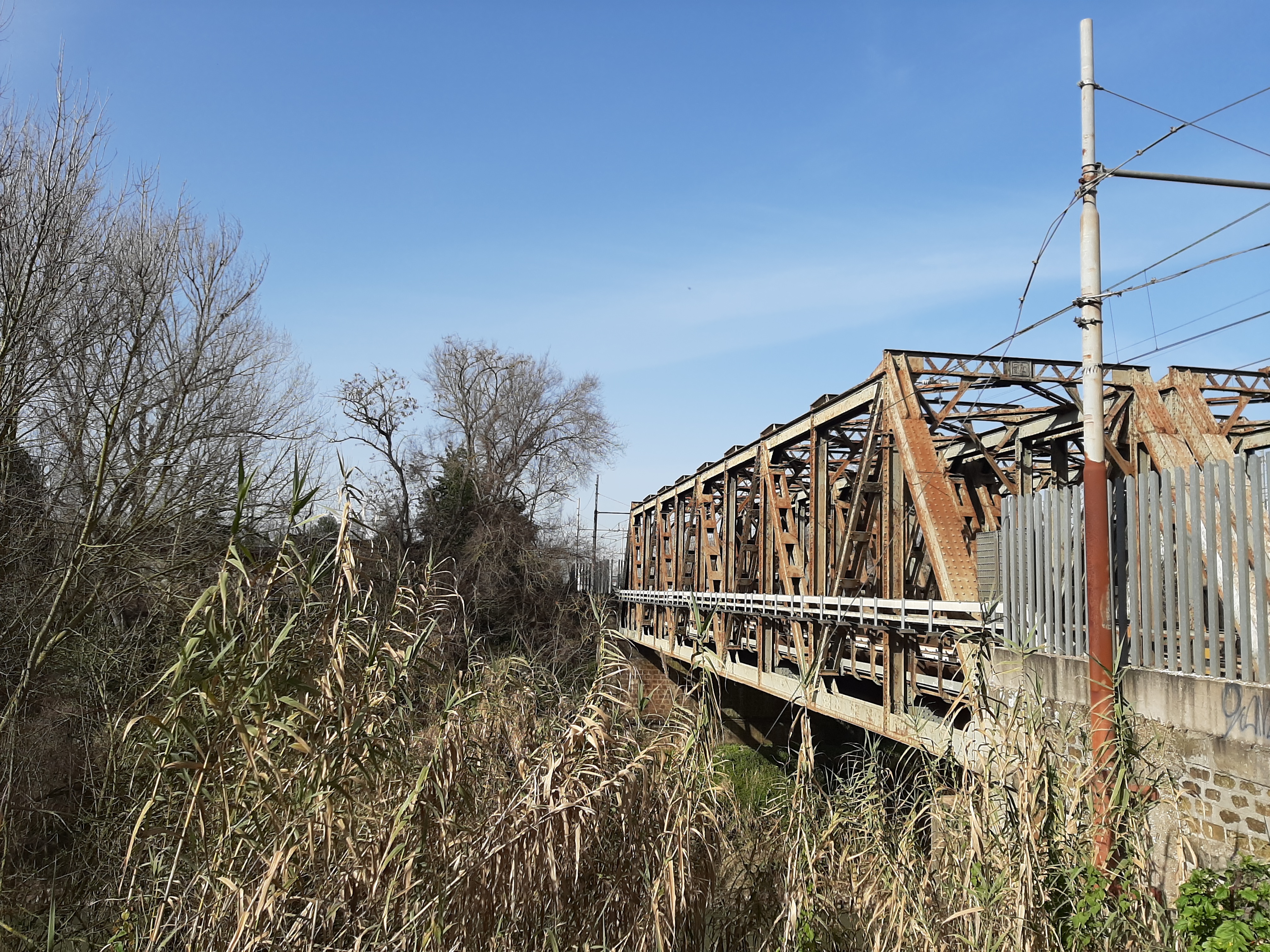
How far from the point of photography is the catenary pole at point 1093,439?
241 inches

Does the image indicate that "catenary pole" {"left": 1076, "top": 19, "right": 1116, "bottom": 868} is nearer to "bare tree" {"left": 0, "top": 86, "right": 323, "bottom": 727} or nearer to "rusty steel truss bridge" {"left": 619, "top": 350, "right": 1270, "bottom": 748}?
"rusty steel truss bridge" {"left": 619, "top": 350, "right": 1270, "bottom": 748}

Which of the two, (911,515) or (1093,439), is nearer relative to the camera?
(1093,439)

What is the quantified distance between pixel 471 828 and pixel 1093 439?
17.0ft

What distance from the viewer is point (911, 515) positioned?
1404cm

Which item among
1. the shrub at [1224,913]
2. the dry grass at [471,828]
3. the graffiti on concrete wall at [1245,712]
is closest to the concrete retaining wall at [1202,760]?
the graffiti on concrete wall at [1245,712]

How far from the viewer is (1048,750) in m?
4.41

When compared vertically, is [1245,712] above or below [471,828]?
above

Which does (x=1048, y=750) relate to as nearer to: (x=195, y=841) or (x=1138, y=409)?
(x=195, y=841)

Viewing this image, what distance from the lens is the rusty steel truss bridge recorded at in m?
8.67

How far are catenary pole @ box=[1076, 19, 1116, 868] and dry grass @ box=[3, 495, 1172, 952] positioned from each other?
159 cm

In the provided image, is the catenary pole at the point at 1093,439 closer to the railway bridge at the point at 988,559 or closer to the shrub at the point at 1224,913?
the railway bridge at the point at 988,559

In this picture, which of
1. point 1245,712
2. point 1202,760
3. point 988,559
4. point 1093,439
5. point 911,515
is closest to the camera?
point 1245,712

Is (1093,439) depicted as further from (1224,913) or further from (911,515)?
(911,515)

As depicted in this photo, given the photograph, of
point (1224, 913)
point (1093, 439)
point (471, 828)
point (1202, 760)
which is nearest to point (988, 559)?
point (1093, 439)
